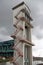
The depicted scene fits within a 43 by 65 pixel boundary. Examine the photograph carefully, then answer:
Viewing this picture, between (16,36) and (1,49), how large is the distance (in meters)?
9.61

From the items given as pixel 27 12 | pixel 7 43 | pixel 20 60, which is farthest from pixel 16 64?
pixel 27 12

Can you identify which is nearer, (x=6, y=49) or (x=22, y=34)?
(x=22, y=34)

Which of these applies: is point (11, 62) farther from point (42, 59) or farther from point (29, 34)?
point (42, 59)

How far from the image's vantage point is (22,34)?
43875mm

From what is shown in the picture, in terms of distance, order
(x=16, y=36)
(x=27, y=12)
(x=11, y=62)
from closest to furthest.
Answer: (x=11, y=62) → (x=16, y=36) → (x=27, y=12)

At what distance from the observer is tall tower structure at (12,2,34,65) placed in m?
42.5

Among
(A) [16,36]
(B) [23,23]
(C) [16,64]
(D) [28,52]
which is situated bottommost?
(C) [16,64]

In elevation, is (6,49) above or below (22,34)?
below

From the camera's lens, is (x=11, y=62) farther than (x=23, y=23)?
No

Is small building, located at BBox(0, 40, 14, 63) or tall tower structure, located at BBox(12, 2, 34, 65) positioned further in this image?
small building, located at BBox(0, 40, 14, 63)

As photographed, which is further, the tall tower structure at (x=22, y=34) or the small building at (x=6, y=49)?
the small building at (x=6, y=49)

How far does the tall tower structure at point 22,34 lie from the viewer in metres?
42.5

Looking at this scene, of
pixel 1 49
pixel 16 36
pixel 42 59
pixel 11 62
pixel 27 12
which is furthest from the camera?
pixel 42 59

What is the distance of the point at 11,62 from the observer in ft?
133
